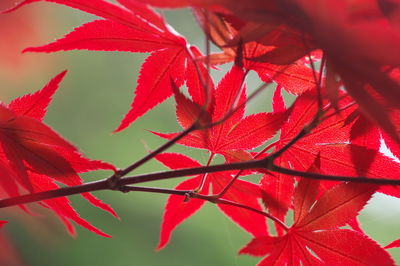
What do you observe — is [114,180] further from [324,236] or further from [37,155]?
[324,236]

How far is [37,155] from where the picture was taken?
30 centimetres

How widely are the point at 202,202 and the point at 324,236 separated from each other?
5.0 inches

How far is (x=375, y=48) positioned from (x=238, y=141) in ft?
0.51

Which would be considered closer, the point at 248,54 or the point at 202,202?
the point at 248,54

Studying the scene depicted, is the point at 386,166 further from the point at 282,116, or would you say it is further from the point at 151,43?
the point at 151,43

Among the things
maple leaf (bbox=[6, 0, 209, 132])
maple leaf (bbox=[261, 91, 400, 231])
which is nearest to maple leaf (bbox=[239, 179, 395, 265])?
maple leaf (bbox=[261, 91, 400, 231])

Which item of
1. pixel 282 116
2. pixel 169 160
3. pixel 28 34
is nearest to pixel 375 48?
pixel 282 116

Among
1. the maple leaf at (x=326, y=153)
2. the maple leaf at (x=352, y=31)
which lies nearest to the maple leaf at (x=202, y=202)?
the maple leaf at (x=326, y=153)

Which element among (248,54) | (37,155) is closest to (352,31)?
(248,54)

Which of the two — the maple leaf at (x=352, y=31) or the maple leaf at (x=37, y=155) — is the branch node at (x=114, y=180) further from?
the maple leaf at (x=352, y=31)

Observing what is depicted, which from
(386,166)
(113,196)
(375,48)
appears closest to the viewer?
(375,48)

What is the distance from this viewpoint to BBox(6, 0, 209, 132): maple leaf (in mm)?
311

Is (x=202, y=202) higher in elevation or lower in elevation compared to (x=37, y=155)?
lower

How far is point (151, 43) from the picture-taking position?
12.8 inches
